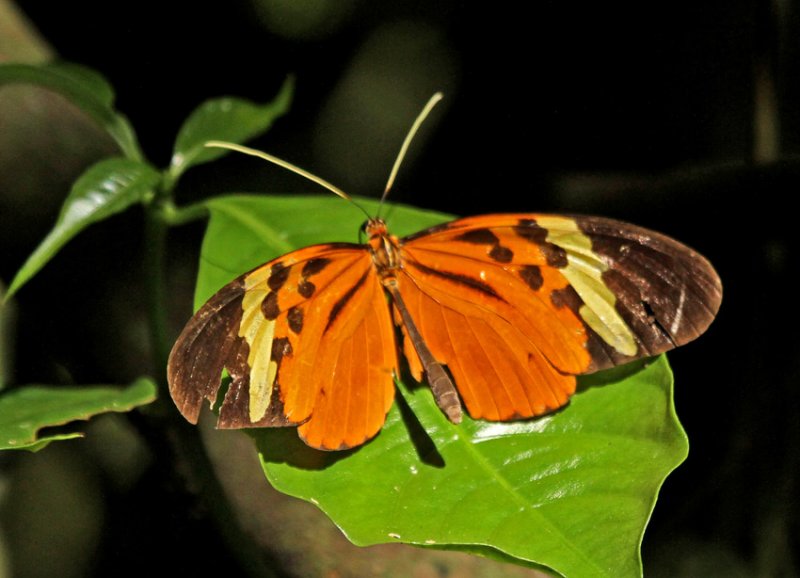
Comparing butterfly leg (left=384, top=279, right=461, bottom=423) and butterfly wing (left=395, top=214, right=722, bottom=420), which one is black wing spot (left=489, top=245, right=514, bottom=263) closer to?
butterfly wing (left=395, top=214, right=722, bottom=420)

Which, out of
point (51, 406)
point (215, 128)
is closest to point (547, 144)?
→ point (215, 128)

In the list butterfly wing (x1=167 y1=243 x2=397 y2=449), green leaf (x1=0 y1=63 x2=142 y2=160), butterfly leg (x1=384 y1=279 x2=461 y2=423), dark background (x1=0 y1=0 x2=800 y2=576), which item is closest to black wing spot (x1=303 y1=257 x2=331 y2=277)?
butterfly wing (x1=167 y1=243 x2=397 y2=449)

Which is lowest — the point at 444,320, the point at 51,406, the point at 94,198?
the point at 51,406

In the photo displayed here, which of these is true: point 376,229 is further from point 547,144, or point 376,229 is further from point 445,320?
point 547,144

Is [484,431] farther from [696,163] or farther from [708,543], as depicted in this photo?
[696,163]

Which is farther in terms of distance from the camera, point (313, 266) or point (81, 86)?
point (81, 86)

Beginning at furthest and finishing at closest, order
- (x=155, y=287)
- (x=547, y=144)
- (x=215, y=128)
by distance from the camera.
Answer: (x=547, y=144), (x=215, y=128), (x=155, y=287)

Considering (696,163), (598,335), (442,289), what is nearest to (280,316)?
(442,289)
